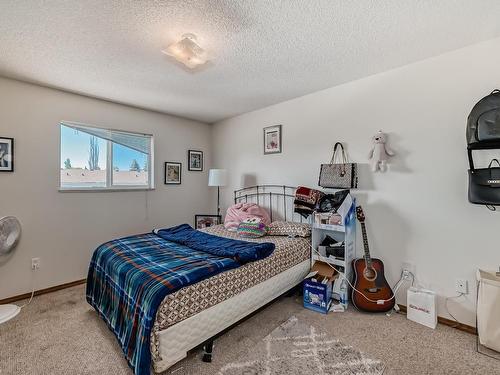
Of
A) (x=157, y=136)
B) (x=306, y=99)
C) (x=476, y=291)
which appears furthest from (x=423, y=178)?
(x=157, y=136)

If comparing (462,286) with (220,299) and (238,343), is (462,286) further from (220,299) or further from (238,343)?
(220,299)

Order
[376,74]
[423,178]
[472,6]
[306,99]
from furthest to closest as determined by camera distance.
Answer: [306,99], [376,74], [423,178], [472,6]

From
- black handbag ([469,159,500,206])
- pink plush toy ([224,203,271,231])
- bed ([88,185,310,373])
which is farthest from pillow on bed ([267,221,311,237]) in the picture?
black handbag ([469,159,500,206])

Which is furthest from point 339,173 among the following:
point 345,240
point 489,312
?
point 489,312

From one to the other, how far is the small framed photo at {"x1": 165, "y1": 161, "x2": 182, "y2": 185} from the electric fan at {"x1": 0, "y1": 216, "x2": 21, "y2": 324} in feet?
6.22

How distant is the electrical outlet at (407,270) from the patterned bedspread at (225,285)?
0.93m

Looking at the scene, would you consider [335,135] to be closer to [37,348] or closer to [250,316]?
[250,316]

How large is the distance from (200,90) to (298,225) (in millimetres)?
2024

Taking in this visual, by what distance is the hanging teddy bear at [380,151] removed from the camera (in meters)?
2.49

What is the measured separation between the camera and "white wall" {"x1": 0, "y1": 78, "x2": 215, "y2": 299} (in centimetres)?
269

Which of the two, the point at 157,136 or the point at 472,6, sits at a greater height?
the point at 472,6

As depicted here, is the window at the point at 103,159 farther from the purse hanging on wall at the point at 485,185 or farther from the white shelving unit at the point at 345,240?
the purse hanging on wall at the point at 485,185

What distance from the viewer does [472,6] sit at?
5.30 ft

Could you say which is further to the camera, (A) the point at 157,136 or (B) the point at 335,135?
(A) the point at 157,136
